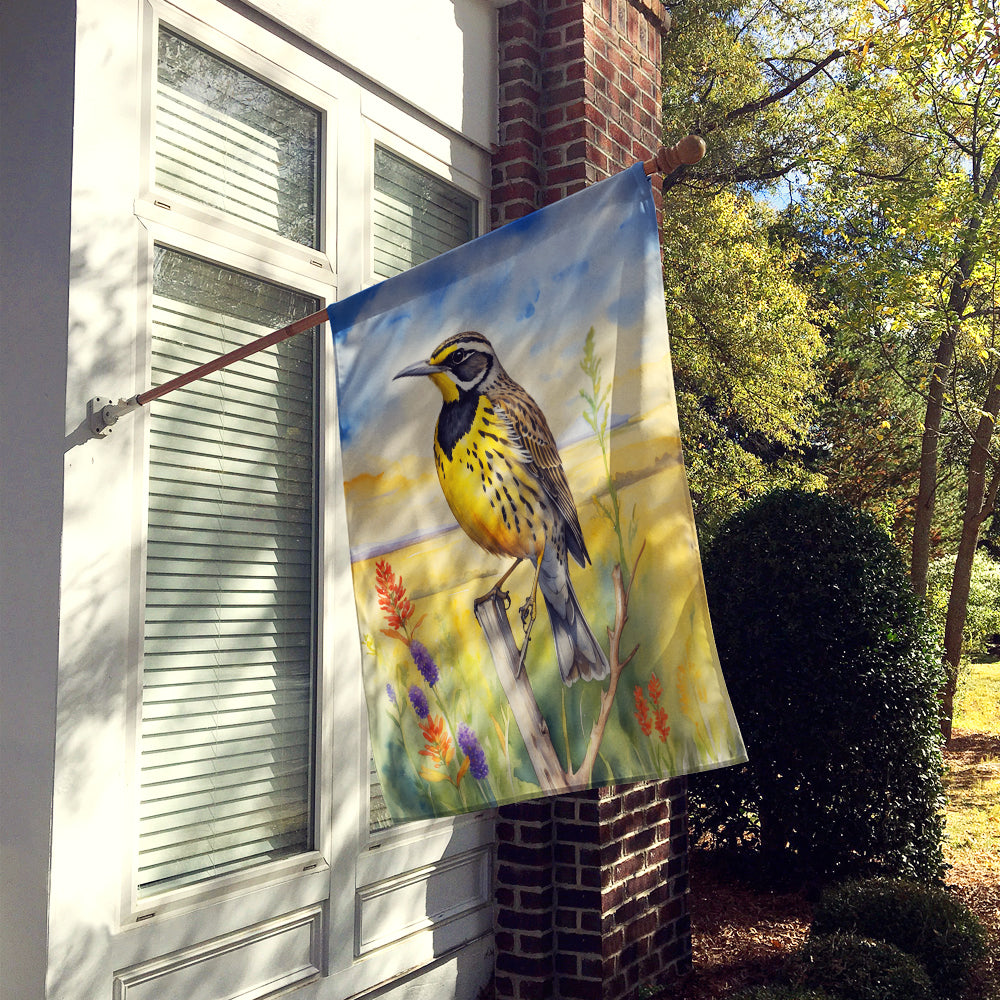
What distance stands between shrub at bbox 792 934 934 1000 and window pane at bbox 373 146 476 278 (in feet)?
10.9

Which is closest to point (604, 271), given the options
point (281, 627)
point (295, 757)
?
point (281, 627)

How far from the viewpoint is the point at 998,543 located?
55.4 ft

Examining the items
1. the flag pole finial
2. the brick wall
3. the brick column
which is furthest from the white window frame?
the flag pole finial

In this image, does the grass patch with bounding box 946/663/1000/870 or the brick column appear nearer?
the brick column

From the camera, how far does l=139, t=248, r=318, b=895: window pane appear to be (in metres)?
3.03

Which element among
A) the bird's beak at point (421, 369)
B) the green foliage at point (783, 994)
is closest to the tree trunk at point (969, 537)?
the green foliage at point (783, 994)

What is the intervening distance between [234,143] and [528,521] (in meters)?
1.94

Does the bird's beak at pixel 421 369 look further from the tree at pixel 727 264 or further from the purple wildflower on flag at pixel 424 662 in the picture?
the tree at pixel 727 264

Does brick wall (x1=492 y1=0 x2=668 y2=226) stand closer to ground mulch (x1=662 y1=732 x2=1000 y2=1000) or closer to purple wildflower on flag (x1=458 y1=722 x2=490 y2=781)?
purple wildflower on flag (x1=458 y1=722 x2=490 y2=781)

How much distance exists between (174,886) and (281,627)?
88 centimetres

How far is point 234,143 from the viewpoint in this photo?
11.2ft

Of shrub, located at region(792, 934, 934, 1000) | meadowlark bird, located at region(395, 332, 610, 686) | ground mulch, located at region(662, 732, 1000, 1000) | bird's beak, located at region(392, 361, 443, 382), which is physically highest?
bird's beak, located at region(392, 361, 443, 382)

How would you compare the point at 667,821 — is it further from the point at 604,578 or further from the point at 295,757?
the point at 604,578

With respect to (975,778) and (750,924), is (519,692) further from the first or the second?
(975,778)
